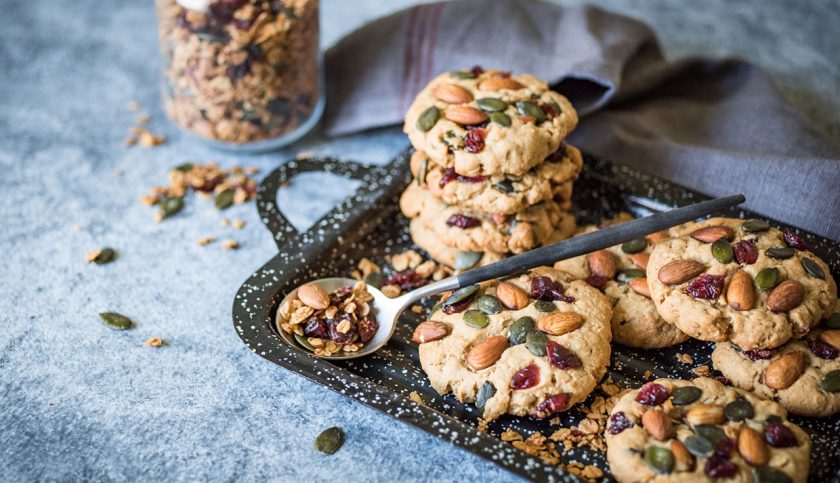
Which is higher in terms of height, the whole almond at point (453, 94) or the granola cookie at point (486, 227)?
the whole almond at point (453, 94)

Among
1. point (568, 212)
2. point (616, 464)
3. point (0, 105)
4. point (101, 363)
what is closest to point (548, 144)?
point (568, 212)

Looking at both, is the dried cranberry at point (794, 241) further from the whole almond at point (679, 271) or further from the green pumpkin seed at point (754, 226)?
the whole almond at point (679, 271)

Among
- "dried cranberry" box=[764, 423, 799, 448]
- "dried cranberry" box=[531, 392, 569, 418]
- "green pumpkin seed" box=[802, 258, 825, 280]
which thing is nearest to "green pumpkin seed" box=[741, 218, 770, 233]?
"green pumpkin seed" box=[802, 258, 825, 280]

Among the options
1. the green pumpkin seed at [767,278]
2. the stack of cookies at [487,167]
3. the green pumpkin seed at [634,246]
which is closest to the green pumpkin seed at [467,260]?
the stack of cookies at [487,167]

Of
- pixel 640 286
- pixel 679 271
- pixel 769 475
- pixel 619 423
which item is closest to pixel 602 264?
pixel 640 286

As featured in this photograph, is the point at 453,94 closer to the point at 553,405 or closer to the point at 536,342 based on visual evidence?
the point at 536,342
